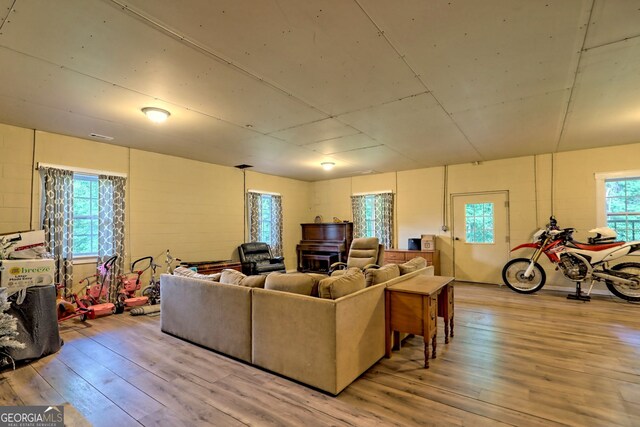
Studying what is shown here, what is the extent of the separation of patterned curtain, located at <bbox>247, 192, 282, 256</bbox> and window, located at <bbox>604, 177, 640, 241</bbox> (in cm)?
650

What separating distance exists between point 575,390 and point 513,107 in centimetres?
278

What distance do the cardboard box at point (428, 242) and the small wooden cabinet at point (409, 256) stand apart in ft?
0.44

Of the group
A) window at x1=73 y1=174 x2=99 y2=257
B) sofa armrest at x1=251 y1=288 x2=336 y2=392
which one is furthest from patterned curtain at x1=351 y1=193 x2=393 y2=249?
window at x1=73 y1=174 x2=99 y2=257

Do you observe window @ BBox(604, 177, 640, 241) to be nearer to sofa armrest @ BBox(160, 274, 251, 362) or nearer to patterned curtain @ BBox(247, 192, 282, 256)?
sofa armrest @ BBox(160, 274, 251, 362)

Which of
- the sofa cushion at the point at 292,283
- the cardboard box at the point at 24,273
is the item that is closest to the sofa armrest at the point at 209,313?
the sofa cushion at the point at 292,283

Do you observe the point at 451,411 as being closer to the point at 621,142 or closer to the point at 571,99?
Result: the point at 571,99

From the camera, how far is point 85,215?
4.73 meters

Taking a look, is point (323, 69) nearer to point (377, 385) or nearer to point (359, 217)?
point (377, 385)

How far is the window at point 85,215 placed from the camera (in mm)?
4637

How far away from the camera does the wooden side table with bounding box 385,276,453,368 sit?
2.63 metres

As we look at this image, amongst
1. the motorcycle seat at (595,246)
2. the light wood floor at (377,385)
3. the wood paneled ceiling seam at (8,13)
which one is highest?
the wood paneled ceiling seam at (8,13)

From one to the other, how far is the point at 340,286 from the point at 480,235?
5053 millimetres

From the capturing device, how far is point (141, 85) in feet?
9.27

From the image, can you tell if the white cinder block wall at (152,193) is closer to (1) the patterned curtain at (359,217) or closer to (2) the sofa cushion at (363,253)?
(1) the patterned curtain at (359,217)
